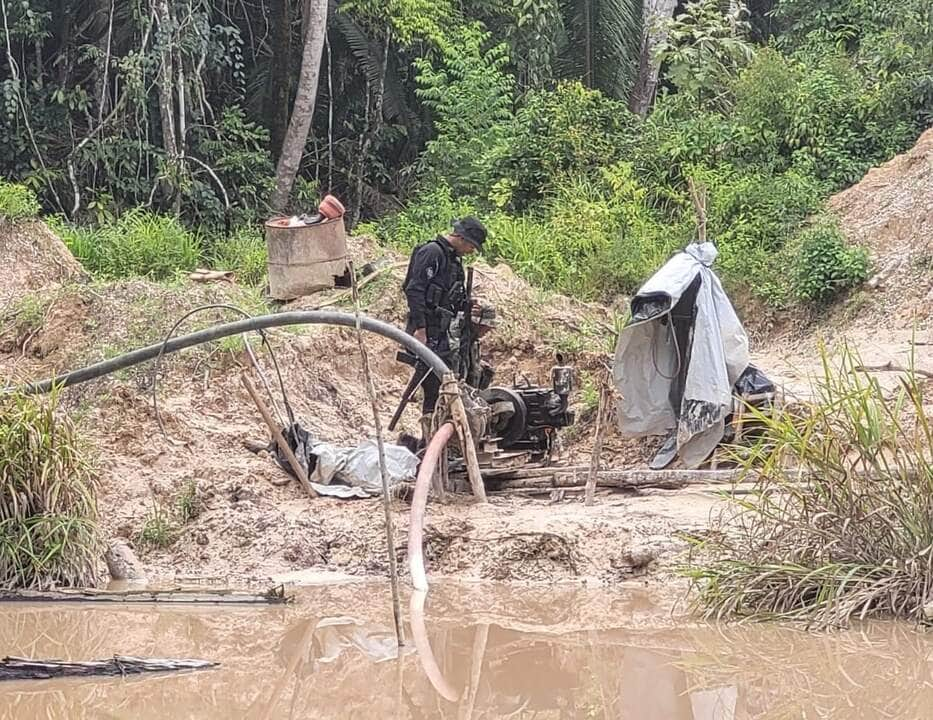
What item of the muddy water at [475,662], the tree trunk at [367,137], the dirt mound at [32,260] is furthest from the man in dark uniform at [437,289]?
the tree trunk at [367,137]

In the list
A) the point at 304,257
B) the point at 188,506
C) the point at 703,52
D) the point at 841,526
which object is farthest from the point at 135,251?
the point at 841,526

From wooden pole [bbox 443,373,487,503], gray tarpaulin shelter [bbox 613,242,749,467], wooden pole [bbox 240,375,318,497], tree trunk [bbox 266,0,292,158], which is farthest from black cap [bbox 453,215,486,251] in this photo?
tree trunk [bbox 266,0,292,158]

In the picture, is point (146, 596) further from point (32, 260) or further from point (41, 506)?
point (32, 260)

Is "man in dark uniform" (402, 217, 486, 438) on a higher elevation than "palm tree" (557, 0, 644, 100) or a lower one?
lower

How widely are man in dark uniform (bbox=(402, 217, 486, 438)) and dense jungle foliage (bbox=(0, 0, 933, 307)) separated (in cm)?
451

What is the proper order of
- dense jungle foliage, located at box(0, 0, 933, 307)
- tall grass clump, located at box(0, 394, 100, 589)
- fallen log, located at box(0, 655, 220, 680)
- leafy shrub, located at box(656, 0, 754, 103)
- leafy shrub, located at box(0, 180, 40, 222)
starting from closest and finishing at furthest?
fallen log, located at box(0, 655, 220, 680) < tall grass clump, located at box(0, 394, 100, 589) < leafy shrub, located at box(0, 180, 40, 222) < dense jungle foliage, located at box(0, 0, 933, 307) < leafy shrub, located at box(656, 0, 754, 103)

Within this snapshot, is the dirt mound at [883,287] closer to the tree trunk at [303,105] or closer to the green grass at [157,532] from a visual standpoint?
the green grass at [157,532]

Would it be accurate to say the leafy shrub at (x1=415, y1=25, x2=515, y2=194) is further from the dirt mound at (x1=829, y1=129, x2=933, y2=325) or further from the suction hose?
the suction hose

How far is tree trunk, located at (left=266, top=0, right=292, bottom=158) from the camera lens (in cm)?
1753

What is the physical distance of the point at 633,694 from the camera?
5188 millimetres

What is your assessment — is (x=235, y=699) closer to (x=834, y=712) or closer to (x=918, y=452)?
(x=834, y=712)

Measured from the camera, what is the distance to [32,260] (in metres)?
12.0

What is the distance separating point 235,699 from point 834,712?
7.36 ft

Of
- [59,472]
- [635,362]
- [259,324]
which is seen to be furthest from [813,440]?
[59,472]
